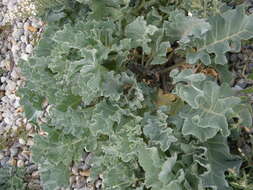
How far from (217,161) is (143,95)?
1.73 ft

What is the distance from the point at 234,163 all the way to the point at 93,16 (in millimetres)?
1090

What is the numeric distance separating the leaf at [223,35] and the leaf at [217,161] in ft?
1.28

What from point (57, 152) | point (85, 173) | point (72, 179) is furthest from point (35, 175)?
point (57, 152)

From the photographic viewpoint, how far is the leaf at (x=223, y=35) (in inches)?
77.5

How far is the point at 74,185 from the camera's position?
2693mm

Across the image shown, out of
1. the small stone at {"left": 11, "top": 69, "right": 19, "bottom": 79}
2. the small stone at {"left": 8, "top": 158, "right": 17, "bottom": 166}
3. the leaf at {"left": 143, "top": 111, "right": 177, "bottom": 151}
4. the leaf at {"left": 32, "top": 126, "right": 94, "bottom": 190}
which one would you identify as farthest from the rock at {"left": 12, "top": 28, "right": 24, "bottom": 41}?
the leaf at {"left": 143, "top": 111, "right": 177, "bottom": 151}

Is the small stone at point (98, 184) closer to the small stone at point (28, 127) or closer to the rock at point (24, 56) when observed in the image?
the small stone at point (28, 127)

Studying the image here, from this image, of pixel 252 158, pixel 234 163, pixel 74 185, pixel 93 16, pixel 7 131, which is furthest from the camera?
pixel 7 131

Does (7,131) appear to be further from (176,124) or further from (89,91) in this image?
(176,124)

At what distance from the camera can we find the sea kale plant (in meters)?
1.87

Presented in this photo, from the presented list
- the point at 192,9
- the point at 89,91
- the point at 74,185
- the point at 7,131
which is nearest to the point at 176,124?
the point at 89,91

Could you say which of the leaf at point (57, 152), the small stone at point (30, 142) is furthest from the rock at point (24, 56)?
the leaf at point (57, 152)

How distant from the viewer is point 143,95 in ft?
7.31

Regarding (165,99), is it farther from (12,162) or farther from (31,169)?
(12,162)
